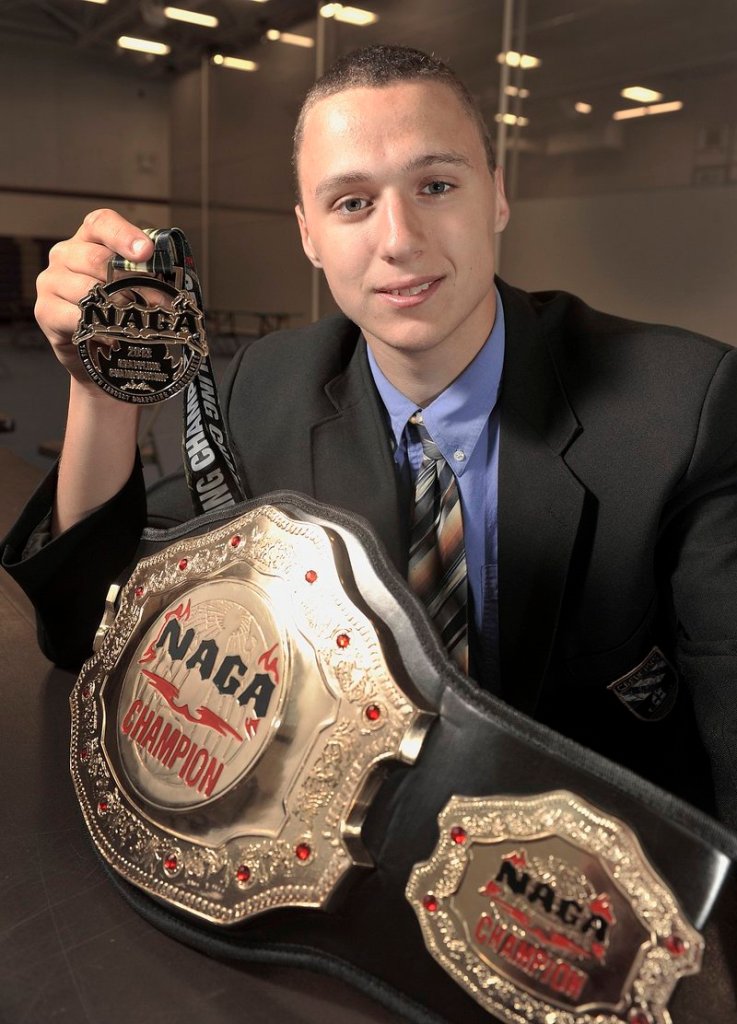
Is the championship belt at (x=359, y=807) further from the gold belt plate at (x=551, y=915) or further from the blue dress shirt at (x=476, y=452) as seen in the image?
the blue dress shirt at (x=476, y=452)

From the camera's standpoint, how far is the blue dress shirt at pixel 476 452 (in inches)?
31.7

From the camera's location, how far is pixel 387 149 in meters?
0.69

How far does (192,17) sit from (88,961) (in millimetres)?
5859

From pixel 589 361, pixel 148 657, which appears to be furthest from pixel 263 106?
pixel 148 657

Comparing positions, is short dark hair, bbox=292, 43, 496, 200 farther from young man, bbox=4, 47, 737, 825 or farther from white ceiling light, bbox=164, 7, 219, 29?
white ceiling light, bbox=164, 7, 219, 29

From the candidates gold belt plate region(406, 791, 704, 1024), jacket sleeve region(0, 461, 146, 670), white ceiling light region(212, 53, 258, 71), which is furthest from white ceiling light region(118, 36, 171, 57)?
gold belt plate region(406, 791, 704, 1024)

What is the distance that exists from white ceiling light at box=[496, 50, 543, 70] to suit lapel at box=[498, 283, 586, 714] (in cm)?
280

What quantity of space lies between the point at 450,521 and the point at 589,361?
0.25 m

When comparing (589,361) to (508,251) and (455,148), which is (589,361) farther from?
(508,251)

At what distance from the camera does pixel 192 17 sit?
5.18 m

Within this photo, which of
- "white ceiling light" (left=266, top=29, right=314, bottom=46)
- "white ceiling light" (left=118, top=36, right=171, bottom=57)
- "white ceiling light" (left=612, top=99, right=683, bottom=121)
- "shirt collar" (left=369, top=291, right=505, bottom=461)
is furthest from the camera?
"white ceiling light" (left=118, top=36, right=171, bottom=57)

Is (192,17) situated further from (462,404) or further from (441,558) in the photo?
(441,558)

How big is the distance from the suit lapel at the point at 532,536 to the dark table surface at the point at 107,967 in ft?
1.00

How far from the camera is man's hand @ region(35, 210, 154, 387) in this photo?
67 cm
